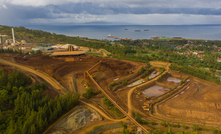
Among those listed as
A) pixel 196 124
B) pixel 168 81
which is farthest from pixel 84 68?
pixel 196 124

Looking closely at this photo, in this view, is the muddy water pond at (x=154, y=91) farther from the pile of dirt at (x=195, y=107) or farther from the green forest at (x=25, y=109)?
the green forest at (x=25, y=109)

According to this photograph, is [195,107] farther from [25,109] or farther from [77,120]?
[25,109]

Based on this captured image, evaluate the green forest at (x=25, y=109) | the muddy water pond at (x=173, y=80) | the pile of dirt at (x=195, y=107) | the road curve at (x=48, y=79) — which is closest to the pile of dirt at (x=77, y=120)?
the green forest at (x=25, y=109)

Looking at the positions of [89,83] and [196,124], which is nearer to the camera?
[196,124]

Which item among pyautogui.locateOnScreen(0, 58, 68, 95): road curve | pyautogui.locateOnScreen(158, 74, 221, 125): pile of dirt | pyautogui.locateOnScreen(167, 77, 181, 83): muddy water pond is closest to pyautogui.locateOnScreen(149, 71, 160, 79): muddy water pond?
pyautogui.locateOnScreen(167, 77, 181, 83): muddy water pond

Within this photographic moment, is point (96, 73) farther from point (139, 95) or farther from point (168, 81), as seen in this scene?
point (168, 81)

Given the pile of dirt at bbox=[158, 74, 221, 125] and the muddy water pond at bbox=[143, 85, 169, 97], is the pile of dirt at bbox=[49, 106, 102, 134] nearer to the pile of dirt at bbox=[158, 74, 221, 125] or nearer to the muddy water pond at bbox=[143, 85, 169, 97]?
the pile of dirt at bbox=[158, 74, 221, 125]

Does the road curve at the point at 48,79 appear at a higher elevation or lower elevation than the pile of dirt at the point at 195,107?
higher

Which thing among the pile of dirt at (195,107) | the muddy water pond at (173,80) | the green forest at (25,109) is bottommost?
the pile of dirt at (195,107)
